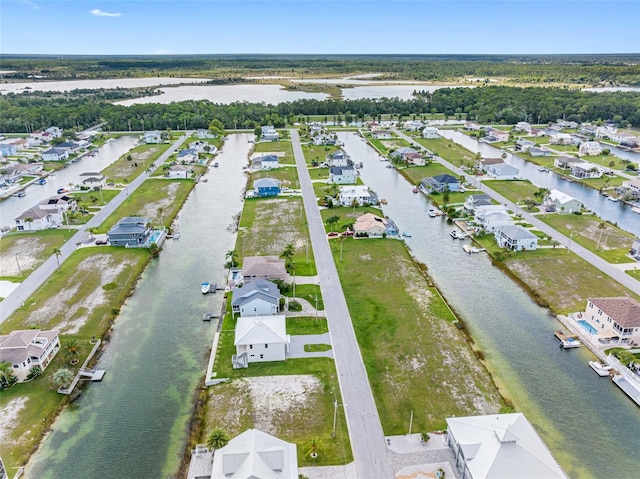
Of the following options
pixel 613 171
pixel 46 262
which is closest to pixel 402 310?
pixel 46 262

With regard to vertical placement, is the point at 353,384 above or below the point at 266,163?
below

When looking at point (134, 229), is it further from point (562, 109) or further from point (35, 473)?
point (562, 109)

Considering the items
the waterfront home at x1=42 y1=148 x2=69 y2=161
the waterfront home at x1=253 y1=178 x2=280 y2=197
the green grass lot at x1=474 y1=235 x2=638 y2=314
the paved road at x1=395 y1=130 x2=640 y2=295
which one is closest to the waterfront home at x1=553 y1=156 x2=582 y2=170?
the paved road at x1=395 y1=130 x2=640 y2=295

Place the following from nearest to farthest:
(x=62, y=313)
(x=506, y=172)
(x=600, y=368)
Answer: (x=600, y=368), (x=62, y=313), (x=506, y=172)

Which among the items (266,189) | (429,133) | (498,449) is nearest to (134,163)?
(266,189)

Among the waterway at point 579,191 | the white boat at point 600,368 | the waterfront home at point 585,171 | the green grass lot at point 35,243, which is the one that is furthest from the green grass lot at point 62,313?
the waterfront home at point 585,171

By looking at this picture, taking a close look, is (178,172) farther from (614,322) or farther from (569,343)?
(614,322)

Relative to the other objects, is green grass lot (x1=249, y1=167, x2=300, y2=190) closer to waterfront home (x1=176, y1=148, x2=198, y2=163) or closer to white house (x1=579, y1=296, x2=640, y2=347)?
waterfront home (x1=176, y1=148, x2=198, y2=163)
